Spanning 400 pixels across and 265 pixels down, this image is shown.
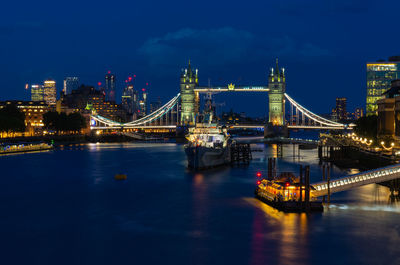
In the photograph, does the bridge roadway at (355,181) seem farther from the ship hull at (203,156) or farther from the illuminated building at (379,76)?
the illuminated building at (379,76)

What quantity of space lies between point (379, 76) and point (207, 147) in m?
59.3

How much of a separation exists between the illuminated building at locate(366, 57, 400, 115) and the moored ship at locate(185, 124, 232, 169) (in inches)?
1980

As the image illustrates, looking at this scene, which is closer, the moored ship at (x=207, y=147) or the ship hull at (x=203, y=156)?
the ship hull at (x=203, y=156)

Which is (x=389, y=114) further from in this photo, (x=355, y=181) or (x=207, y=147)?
(x=355, y=181)

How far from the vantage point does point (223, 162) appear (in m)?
53.1

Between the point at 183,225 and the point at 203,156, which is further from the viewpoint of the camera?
the point at 203,156

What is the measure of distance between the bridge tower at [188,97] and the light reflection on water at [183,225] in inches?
2993

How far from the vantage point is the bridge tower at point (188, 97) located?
385 ft

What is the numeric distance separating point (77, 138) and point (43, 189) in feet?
244

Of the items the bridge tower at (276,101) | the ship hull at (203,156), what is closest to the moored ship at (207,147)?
the ship hull at (203,156)

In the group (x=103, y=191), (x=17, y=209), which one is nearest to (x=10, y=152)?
(x=103, y=191)

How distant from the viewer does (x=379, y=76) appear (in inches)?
Result: 3858

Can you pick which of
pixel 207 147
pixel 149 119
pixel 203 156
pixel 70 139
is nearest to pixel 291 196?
pixel 203 156

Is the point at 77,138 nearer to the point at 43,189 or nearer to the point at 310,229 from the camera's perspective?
the point at 43,189
